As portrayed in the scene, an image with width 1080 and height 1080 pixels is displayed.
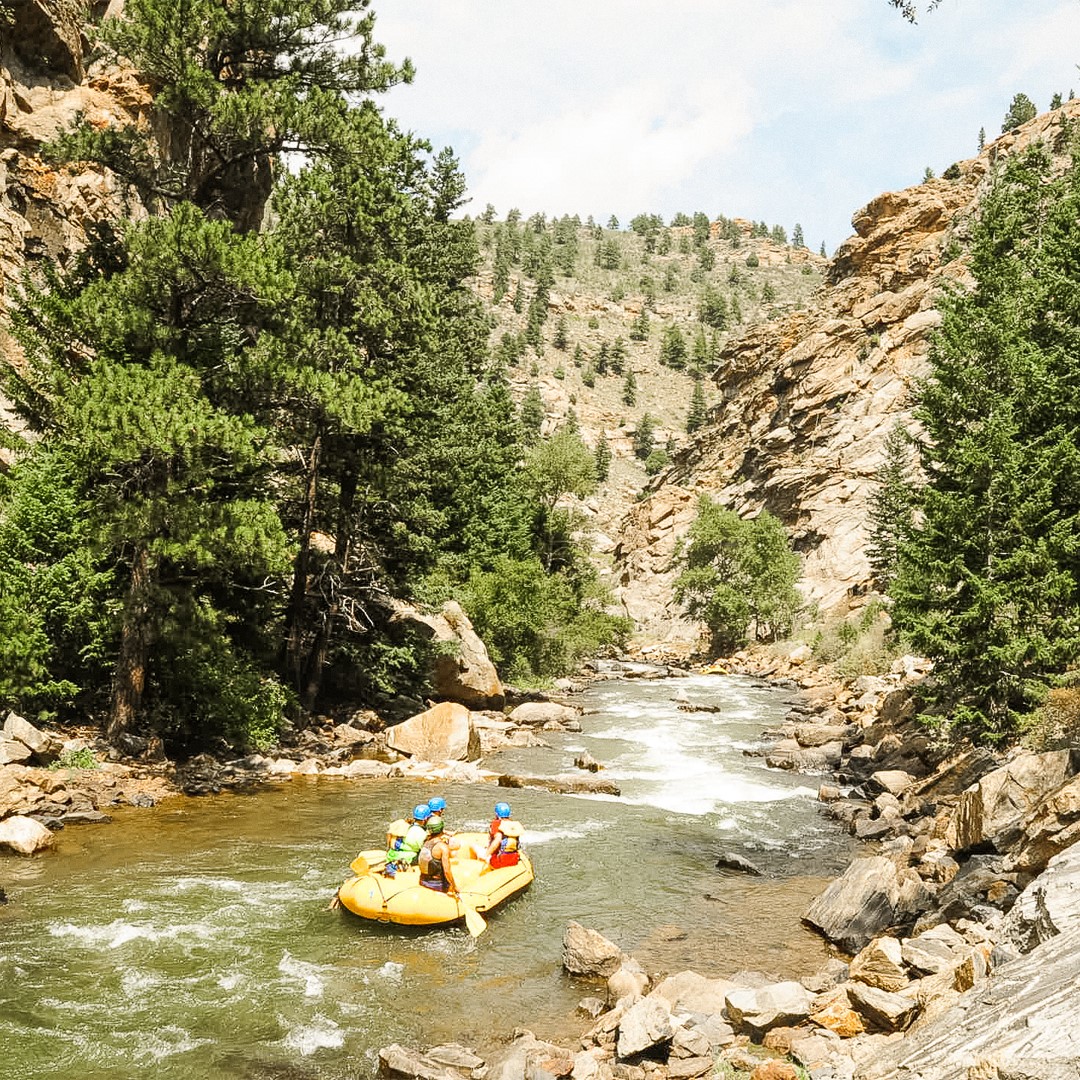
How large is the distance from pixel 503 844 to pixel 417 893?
1663 mm

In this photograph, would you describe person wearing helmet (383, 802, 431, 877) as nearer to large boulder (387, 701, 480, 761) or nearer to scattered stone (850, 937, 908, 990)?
scattered stone (850, 937, 908, 990)

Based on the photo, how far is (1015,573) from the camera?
622 inches

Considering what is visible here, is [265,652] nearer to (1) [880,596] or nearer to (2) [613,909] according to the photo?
(2) [613,909]

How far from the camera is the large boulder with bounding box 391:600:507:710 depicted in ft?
82.2

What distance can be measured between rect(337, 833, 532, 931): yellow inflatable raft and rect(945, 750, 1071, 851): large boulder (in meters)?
6.29

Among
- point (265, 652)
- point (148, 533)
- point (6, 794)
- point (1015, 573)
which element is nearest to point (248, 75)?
point (148, 533)

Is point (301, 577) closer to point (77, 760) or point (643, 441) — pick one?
point (77, 760)

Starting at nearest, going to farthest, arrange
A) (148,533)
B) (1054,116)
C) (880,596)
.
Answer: (148,533), (880,596), (1054,116)

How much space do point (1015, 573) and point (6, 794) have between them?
1797 cm

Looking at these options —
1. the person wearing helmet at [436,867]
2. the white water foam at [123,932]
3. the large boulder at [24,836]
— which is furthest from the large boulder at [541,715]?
the white water foam at [123,932]

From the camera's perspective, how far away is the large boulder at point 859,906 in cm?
1000

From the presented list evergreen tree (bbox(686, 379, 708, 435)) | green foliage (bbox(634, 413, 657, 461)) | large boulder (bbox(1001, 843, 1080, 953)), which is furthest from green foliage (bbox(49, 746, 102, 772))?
green foliage (bbox(634, 413, 657, 461))

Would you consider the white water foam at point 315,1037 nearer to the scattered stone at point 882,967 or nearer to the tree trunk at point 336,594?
the scattered stone at point 882,967

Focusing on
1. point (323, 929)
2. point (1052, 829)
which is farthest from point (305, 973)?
point (1052, 829)
